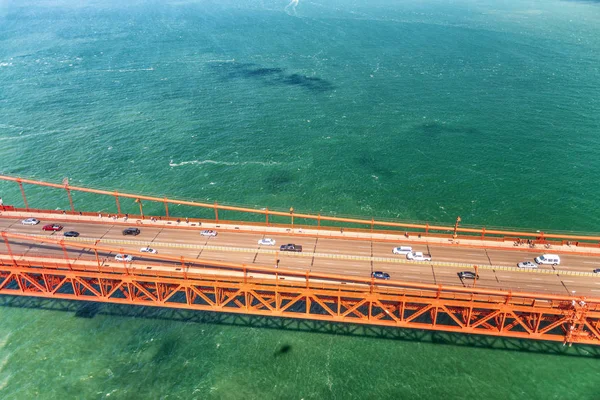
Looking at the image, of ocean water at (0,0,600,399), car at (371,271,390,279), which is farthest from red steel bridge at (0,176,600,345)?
ocean water at (0,0,600,399)

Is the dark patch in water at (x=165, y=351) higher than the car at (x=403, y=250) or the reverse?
the reverse

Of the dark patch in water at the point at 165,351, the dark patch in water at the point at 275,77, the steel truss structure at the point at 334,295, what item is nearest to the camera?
the steel truss structure at the point at 334,295

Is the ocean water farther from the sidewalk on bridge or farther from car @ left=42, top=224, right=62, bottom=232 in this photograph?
the sidewalk on bridge

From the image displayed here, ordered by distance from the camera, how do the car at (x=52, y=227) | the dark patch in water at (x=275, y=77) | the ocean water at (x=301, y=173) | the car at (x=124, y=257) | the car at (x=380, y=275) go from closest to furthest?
the ocean water at (x=301, y=173) → the car at (x=380, y=275) → the car at (x=124, y=257) → the car at (x=52, y=227) → the dark patch in water at (x=275, y=77)

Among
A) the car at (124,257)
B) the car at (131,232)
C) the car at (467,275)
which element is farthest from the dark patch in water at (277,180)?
the car at (467,275)

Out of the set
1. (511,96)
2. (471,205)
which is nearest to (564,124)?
(511,96)

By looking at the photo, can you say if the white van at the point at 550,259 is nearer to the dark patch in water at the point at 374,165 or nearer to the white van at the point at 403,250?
the white van at the point at 403,250

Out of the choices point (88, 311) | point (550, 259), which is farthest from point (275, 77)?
point (550, 259)
